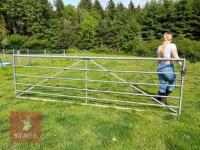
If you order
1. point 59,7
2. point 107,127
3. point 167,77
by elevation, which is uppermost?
point 59,7

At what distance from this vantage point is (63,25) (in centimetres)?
6181

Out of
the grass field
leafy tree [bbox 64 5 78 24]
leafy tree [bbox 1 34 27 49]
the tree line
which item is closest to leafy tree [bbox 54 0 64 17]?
the tree line

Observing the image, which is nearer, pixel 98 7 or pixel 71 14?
pixel 71 14

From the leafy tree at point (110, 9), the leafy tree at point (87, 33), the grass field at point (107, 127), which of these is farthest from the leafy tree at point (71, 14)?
the grass field at point (107, 127)

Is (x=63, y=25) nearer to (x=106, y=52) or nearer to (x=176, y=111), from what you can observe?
(x=106, y=52)

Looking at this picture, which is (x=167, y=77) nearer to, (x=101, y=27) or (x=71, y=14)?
(x=101, y=27)

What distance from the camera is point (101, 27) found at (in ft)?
196

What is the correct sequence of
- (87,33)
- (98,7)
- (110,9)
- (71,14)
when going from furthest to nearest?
(98,7) < (71,14) < (110,9) < (87,33)

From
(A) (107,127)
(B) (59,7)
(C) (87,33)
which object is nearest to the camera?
(A) (107,127)

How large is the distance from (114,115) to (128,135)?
4.04ft

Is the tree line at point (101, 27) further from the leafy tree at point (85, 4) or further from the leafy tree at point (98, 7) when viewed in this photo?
the leafy tree at point (85, 4)

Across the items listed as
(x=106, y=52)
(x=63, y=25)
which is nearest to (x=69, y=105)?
(x=106, y=52)

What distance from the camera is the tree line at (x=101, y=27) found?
1919 inches

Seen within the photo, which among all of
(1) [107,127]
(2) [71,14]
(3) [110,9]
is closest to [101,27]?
(3) [110,9]
